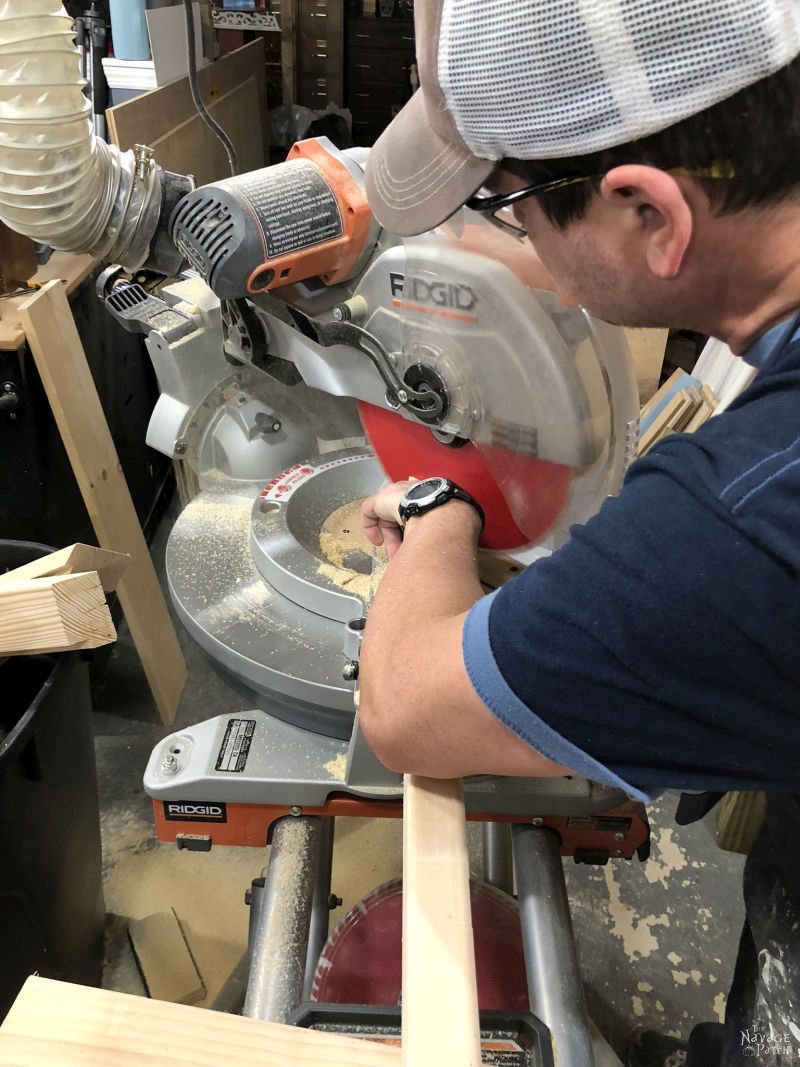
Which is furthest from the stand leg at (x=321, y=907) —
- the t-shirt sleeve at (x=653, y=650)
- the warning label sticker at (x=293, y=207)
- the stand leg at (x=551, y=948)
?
the warning label sticker at (x=293, y=207)

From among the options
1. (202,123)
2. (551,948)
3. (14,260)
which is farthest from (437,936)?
(202,123)

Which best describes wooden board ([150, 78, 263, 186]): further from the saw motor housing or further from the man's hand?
the man's hand

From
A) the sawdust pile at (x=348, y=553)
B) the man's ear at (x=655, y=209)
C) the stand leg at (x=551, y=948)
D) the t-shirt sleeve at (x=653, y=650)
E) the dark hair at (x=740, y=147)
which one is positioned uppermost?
the dark hair at (x=740, y=147)

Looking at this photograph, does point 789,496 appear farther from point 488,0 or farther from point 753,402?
point 488,0

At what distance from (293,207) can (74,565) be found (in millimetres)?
616

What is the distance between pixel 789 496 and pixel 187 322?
109 centimetres

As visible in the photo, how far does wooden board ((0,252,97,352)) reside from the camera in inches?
65.9

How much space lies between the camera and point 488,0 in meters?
0.49

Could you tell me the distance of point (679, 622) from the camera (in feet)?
1.59

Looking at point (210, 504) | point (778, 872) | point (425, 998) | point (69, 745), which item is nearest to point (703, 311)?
point (425, 998)

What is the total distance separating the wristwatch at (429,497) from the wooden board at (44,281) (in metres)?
1.20

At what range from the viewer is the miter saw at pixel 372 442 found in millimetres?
823

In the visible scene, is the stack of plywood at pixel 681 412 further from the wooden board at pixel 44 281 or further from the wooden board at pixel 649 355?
the wooden board at pixel 44 281

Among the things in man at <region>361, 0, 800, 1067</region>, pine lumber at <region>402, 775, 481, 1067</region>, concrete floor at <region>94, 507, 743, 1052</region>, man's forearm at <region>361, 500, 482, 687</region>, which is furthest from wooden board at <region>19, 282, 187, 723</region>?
pine lumber at <region>402, 775, 481, 1067</region>
